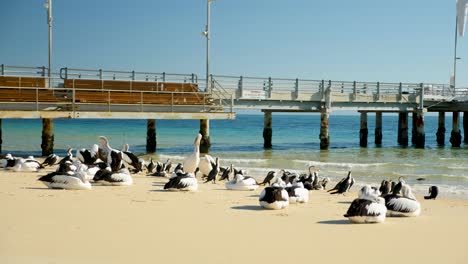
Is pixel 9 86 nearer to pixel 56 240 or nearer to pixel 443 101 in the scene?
pixel 56 240

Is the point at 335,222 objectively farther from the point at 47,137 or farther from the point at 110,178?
the point at 47,137

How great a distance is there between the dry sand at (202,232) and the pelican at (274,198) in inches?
6.9

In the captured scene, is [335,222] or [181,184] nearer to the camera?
[335,222]

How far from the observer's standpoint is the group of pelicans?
35.1ft

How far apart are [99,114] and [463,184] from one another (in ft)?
→ 47.5

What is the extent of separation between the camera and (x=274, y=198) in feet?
37.3

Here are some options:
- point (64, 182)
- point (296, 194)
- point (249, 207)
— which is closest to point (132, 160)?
point (64, 182)

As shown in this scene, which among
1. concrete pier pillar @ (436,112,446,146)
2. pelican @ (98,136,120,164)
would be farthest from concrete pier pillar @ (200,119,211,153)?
concrete pier pillar @ (436,112,446,146)

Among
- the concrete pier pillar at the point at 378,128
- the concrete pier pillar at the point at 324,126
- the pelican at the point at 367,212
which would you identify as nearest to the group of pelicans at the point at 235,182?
the pelican at the point at 367,212

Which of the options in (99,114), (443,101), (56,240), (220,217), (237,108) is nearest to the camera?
(56,240)

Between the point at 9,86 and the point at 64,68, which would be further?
the point at 64,68

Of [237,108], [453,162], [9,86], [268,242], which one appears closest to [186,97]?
[237,108]

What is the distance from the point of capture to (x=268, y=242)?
324 inches

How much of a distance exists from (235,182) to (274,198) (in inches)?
152
